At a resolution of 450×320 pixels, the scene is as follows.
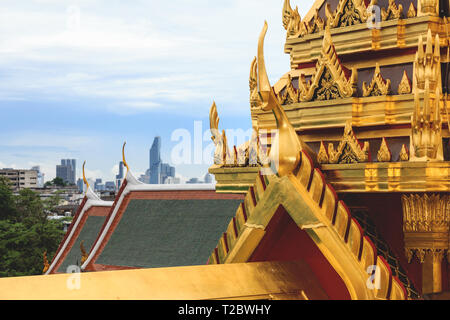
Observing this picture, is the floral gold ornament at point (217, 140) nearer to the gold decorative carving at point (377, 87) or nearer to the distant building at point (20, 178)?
the gold decorative carving at point (377, 87)

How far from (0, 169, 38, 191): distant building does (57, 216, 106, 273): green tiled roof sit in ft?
46.3

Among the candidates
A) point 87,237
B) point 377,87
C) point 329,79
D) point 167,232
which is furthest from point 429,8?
point 87,237

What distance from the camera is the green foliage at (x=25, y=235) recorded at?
23.6m

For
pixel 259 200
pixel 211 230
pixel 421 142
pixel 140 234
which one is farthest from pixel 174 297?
pixel 140 234

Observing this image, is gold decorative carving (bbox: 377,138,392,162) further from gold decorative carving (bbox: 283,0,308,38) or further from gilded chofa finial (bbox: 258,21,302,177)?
gold decorative carving (bbox: 283,0,308,38)

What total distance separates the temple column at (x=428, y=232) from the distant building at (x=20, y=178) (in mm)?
28102

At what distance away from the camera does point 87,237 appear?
54.9 ft

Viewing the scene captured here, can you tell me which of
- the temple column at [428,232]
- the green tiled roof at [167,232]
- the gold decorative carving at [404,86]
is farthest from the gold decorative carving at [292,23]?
the green tiled roof at [167,232]

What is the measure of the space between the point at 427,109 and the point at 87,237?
14066 millimetres

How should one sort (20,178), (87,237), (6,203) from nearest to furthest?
(87,237), (6,203), (20,178)

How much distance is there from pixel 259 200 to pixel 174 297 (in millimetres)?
932

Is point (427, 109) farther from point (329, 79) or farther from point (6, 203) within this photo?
point (6, 203)

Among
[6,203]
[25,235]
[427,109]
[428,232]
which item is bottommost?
[25,235]

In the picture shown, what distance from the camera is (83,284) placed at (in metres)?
2.63
